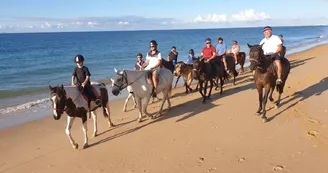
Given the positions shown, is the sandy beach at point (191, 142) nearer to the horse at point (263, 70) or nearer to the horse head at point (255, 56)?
the horse at point (263, 70)

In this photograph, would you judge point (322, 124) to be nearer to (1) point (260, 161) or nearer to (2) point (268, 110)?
(2) point (268, 110)

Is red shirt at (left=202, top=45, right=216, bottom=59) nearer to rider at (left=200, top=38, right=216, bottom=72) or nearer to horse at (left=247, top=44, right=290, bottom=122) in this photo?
rider at (left=200, top=38, right=216, bottom=72)

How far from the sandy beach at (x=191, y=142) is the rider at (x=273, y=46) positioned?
1.50 metres

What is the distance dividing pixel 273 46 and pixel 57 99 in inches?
256

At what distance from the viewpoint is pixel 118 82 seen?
8305mm

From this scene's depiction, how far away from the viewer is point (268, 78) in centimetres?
876

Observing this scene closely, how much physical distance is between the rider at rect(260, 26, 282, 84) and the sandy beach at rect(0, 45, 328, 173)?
1497 mm

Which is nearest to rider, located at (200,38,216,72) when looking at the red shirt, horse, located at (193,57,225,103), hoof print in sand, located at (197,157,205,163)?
the red shirt

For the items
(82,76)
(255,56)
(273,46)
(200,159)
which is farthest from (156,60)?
(200,159)

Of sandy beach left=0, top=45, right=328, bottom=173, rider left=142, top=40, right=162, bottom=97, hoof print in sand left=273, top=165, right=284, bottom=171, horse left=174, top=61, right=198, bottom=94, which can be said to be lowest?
sandy beach left=0, top=45, right=328, bottom=173

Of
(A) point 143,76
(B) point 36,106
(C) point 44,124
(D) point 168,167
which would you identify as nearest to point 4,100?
(B) point 36,106

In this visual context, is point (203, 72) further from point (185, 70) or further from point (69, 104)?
point (69, 104)

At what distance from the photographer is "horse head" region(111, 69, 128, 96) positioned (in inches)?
323

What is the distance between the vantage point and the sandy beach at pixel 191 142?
6086 millimetres
